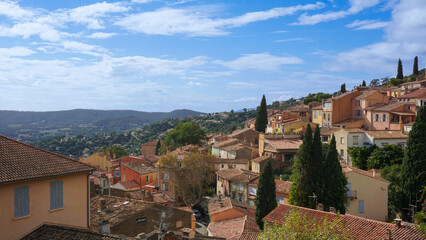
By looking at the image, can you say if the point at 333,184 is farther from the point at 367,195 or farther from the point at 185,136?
the point at 185,136

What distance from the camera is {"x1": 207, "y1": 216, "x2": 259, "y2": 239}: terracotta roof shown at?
28.3 metres

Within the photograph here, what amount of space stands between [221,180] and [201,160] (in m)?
4.51

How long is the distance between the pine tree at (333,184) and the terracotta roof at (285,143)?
18584mm

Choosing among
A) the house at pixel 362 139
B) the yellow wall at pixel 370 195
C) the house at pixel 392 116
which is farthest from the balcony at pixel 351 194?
the house at pixel 392 116

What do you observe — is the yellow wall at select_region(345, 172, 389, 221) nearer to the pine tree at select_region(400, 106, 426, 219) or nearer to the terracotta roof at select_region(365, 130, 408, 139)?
the pine tree at select_region(400, 106, 426, 219)

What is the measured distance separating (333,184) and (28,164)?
84.2 ft

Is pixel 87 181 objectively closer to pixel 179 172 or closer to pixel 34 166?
pixel 34 166

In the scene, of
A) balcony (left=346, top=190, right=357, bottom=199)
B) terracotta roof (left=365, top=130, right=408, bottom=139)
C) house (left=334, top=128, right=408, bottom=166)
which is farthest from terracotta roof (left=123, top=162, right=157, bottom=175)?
terracotta roof (left=365, top=130, right=408, bottom=139)

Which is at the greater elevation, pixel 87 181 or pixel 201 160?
pixel 87 181

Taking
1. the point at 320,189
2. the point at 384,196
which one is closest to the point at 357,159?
the point at 384,196

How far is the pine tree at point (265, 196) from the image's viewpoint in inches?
1326

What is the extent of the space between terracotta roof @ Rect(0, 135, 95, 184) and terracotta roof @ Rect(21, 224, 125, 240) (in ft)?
6.68

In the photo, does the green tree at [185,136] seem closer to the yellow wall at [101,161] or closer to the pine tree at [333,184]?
the yellow wall at [101,161]

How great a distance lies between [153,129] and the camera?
184750mm
